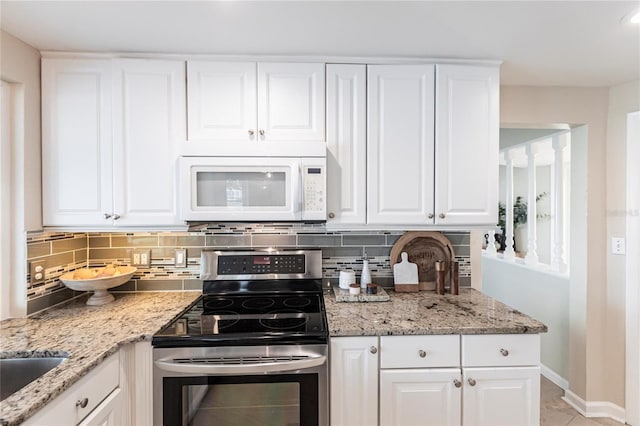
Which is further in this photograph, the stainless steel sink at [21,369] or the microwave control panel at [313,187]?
the microwave control panel at [313,187]

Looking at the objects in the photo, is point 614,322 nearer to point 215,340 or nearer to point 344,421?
point 344,421

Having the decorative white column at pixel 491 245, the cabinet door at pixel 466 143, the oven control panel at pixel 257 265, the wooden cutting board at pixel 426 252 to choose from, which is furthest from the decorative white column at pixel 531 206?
the oven control panel at pixel 257 265

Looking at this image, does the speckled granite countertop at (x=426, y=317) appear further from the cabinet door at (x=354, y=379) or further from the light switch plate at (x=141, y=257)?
the light switch plate at (x=141, y=257)

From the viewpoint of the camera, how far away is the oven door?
4.67ft

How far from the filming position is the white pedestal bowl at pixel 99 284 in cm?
176

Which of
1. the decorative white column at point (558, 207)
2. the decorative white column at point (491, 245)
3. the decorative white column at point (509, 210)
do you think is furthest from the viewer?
the decorative white column at point (491, 245)

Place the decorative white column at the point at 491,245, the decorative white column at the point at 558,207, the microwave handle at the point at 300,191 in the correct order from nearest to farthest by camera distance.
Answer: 1. the microwave handle at the point at 300,191
2. the decorative white column at the point at 558,207
3. the decorative white column at the point at 491,245

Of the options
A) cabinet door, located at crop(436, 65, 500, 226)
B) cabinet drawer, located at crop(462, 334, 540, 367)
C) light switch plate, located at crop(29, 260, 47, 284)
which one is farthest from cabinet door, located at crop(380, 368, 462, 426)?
light switch plate, located at crop(29, 260, 47, 284)

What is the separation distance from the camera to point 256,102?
1.81m

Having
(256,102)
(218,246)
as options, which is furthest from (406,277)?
(256,102)

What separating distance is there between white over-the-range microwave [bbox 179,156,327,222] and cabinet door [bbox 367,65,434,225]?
12.9 inches

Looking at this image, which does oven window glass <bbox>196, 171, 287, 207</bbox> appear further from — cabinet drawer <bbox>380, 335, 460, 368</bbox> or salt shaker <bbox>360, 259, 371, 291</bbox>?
cabinet drawer <bbox>380, 335, 460, 368</bbox>

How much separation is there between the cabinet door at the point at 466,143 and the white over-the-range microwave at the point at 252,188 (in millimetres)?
698

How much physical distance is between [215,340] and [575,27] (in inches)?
85.2
